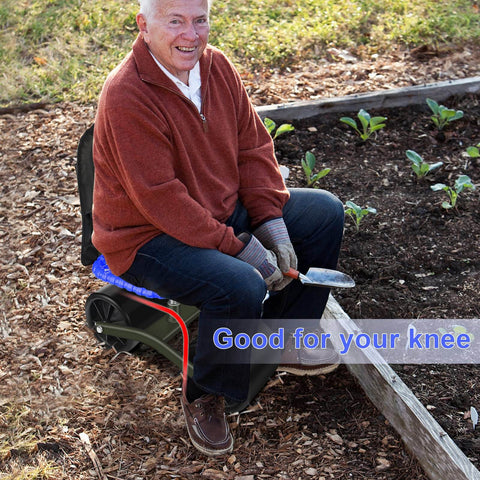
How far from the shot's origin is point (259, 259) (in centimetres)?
263

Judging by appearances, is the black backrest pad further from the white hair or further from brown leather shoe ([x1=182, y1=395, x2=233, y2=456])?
brown leather shoe ([x1=182, y1=395, x2=233, y2=456])

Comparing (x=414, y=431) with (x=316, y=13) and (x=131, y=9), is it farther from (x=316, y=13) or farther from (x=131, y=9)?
(x=131, y=9)

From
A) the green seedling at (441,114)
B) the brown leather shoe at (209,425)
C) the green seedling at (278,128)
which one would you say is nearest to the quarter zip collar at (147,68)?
the brown leather shoe at (209,425)

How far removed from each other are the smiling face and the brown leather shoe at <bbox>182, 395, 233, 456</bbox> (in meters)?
1.25

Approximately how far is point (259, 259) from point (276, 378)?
0.64m

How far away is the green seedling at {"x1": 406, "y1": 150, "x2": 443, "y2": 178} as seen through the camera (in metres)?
3.68

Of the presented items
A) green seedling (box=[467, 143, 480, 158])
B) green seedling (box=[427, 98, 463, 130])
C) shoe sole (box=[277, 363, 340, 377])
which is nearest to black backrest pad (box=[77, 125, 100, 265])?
shoe sole (box=[277, 363, 340, 377])

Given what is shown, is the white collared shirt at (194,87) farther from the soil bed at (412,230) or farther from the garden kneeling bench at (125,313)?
the soil bed at (412,230)

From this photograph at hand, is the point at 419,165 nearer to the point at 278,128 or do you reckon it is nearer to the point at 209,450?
the point at 278,128

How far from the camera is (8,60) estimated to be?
541 centimetres

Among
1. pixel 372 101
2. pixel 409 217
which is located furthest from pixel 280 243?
pixel 372 101

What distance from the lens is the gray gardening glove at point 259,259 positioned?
2629 millimetres

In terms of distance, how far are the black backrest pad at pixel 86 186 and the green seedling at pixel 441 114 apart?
2.16m

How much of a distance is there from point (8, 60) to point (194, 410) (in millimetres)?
3745
